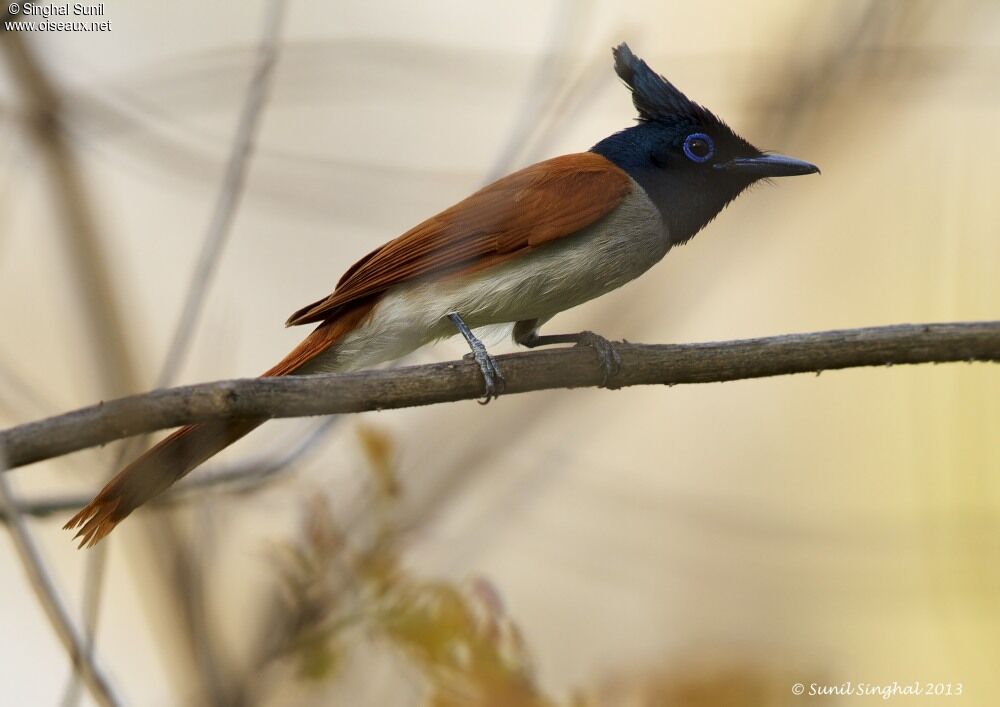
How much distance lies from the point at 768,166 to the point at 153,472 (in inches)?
89.1

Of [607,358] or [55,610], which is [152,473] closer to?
[55,610]

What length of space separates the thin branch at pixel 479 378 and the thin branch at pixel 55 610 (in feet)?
1.30

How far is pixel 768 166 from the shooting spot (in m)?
3.59

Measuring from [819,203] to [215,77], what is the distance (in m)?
2.99

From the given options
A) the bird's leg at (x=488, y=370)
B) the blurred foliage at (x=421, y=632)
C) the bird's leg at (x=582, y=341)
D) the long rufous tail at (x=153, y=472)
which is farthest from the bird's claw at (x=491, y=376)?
the long rufous tail at (x=153, y=472)

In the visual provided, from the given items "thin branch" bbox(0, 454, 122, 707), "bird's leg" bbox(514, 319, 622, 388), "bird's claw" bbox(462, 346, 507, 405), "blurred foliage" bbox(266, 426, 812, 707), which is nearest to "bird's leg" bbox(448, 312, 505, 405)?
"bird's claw" bbox(462, 346, 507, 405)

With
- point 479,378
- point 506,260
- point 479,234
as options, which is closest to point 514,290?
point 506,260

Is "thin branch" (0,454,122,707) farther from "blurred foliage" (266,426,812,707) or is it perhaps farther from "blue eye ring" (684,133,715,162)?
"blue eye ring" (684,133,715,162)

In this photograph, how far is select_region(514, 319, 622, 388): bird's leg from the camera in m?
3.00

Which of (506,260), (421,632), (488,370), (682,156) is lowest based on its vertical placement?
(421,632)

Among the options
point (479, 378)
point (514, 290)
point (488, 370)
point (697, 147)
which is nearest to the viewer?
point (479, 378)

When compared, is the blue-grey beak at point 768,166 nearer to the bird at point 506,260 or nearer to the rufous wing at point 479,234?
the bird at point 506,260

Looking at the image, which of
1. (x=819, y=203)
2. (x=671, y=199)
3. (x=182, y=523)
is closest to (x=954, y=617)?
(x=671, y=199)

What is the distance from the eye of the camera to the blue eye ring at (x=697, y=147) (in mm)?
3693
